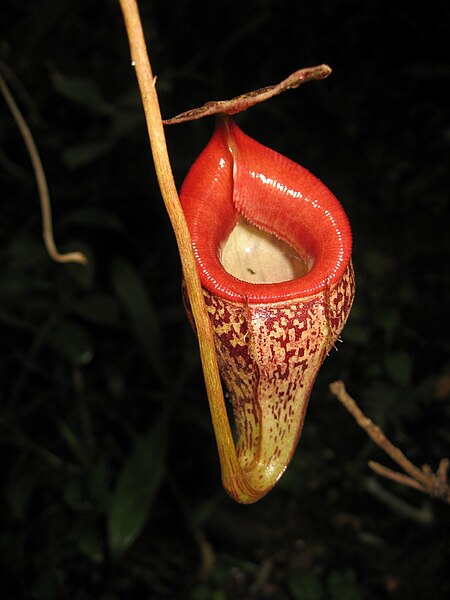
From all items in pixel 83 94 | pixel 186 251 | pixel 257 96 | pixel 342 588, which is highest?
pixel 257 96

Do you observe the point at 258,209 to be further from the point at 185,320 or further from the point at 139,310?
the point at 185,320

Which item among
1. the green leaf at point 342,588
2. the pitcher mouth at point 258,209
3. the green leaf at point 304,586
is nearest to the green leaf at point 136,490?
the green leaf at point 304,586

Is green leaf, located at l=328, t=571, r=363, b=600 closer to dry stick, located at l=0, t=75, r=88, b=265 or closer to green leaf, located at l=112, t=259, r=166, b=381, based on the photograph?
green leaf, located at l=112, t=259, r=166, b=381

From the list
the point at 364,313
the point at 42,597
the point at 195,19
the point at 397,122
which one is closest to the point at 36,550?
the point at 42,597

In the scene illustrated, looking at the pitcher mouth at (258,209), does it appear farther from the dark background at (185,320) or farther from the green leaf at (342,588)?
the green leaf at (342,588)

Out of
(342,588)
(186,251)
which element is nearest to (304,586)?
(342,588)

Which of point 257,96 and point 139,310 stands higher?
point 257,96
